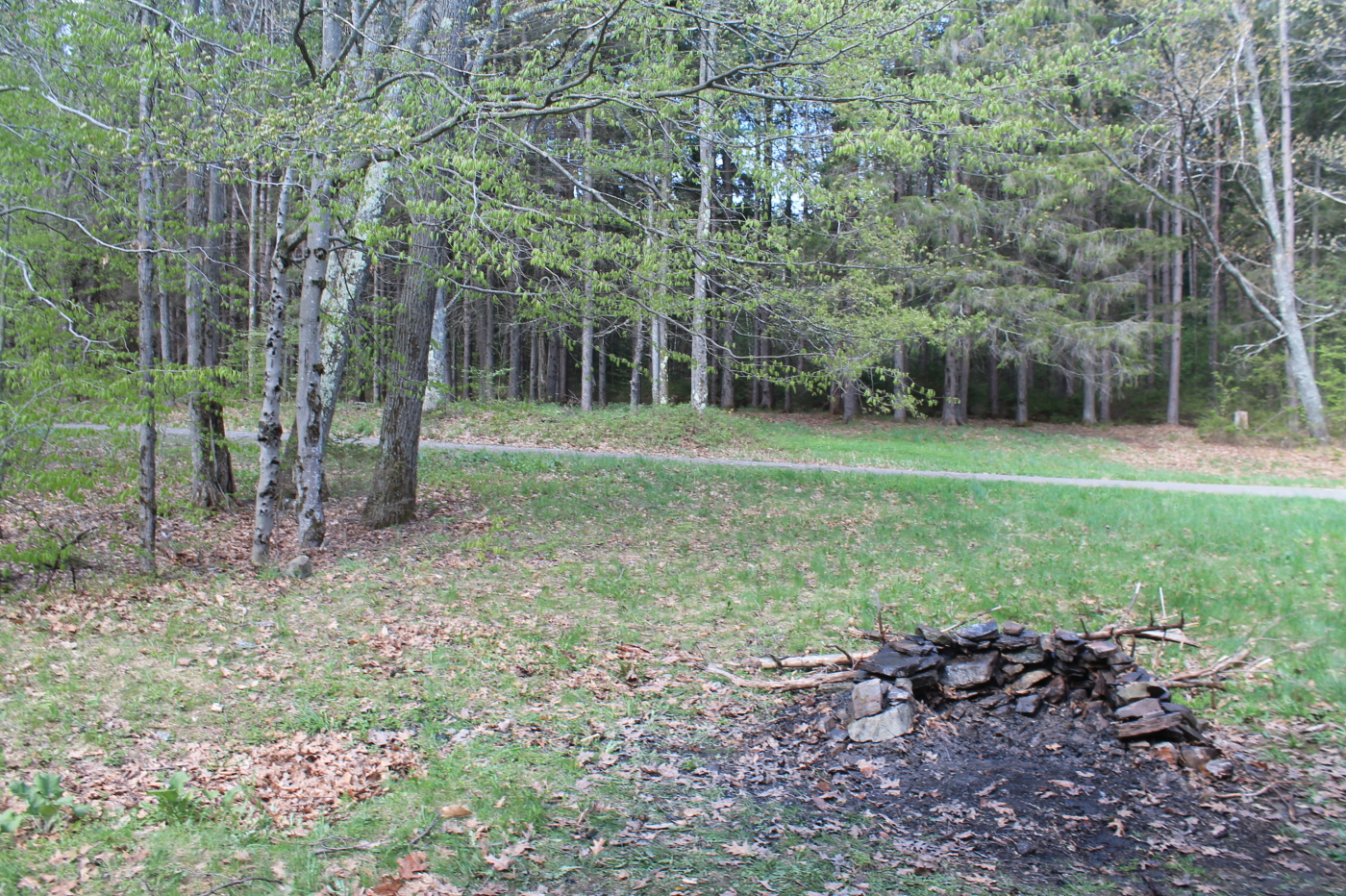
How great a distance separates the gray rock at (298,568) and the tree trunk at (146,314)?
1.12 m

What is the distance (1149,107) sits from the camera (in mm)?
23531

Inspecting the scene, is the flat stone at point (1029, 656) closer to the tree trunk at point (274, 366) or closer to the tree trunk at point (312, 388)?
the tree trunk at point (312, 388)

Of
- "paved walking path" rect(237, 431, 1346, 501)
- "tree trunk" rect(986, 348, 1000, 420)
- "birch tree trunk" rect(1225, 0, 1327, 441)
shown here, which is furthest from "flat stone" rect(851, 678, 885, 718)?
"tree trunk" rect(986, 348, 1000, 420)

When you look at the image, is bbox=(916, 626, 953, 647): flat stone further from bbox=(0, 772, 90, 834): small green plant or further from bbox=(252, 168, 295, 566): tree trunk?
bbox=(252, 168, 295, 566): tree trunk

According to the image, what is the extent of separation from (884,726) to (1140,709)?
1.35 meters

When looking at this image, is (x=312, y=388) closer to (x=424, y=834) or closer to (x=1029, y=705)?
(x=424, y=834)

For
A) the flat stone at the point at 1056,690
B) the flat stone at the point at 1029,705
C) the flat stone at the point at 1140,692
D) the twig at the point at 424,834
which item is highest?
the flat stone at the point at 1140,692

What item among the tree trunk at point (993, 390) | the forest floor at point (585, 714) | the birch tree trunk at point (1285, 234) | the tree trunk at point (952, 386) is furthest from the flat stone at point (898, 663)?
the tree trunk at point (993, 390)

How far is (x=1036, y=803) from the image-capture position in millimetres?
Result: 3898

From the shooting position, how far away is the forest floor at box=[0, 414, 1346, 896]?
3.44 m

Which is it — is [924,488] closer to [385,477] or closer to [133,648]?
[385,477]

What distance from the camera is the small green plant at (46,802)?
11.6ft

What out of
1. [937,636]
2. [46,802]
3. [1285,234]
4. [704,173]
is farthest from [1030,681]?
[1285,234]

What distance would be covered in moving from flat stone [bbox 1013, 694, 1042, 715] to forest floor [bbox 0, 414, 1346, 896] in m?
0.58
